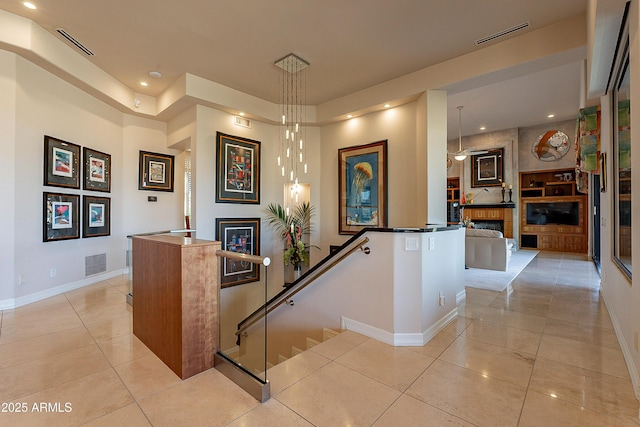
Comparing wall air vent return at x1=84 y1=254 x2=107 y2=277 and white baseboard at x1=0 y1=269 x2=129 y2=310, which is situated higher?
wall air vent return at x1=84 y1=254 x2=107 y2=277

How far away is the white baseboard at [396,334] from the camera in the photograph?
2764 millimetres

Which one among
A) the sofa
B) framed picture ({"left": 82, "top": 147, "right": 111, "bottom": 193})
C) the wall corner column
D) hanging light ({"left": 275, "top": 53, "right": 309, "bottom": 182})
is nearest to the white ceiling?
hanging light ({"left": 275, "top": 53, "right": 309, "bottom": 182})

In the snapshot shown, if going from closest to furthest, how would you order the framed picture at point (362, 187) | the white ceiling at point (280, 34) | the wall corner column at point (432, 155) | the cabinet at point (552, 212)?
1. the white ceiling at point (280, 34)
2. the wall corner column at point (432, 155)
3. the framed picture at point (362, 187)
4. the cabinet at point (552, 212)

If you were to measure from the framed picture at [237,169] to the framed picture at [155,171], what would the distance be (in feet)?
5.51

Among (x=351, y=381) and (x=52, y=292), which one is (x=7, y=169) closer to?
(x=52, y=292)

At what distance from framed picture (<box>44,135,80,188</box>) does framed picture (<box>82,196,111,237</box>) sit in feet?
1.26

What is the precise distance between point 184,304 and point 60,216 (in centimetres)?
374

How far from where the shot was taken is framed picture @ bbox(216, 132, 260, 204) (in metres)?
5.30

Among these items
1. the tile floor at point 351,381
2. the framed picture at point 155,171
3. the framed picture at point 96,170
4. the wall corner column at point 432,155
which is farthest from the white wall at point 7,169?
the wall corner column at point 432,155

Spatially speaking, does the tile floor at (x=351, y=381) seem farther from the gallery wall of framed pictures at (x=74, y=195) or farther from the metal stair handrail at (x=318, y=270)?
the gallery wall of framed pictures at (x=74, y=195)

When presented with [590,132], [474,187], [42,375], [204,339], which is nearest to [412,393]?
[204,339]

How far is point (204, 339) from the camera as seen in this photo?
2.22 m

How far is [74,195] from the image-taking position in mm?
4527

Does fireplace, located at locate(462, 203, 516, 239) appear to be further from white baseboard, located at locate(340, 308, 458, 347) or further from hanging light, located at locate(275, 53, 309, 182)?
white baseboard, located at locate(340, 308, 458, 347)
